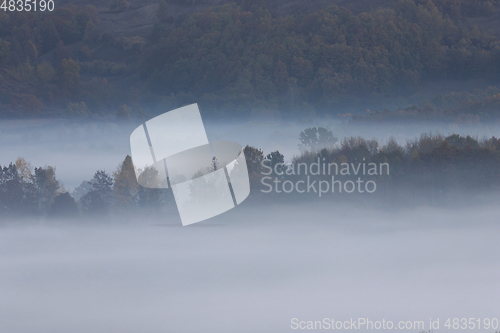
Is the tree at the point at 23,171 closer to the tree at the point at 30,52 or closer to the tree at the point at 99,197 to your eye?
the tree at the point at 99,197

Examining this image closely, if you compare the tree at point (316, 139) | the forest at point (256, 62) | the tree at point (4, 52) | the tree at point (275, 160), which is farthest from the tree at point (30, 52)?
the tree at point (275, 160)

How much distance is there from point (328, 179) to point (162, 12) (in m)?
61.3

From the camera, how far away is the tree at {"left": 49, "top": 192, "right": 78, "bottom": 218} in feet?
186

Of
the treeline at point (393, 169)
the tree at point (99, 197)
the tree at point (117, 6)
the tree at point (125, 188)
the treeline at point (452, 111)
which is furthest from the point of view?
the tree at point (117, 6)

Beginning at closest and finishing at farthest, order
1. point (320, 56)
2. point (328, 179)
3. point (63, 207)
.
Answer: point (63, 207) < point (328, 179) < point (320, 56)

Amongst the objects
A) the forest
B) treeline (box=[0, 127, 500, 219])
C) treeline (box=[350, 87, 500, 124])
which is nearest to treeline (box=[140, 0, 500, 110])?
the forest

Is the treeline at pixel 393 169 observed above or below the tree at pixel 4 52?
below

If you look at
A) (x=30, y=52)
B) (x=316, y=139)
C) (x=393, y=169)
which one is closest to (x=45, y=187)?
(x=316, y=139)

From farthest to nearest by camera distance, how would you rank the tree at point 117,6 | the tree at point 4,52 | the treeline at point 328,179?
the tree at point 117,6 < the tree at point 4,52 < the treeline at point 328,179

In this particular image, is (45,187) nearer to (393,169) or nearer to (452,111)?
(393,169)

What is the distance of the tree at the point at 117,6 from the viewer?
119375 millimetres

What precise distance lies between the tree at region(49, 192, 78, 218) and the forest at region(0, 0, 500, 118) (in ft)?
120

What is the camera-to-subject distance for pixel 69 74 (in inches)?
4166

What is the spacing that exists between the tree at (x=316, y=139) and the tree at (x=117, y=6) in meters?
64.8
